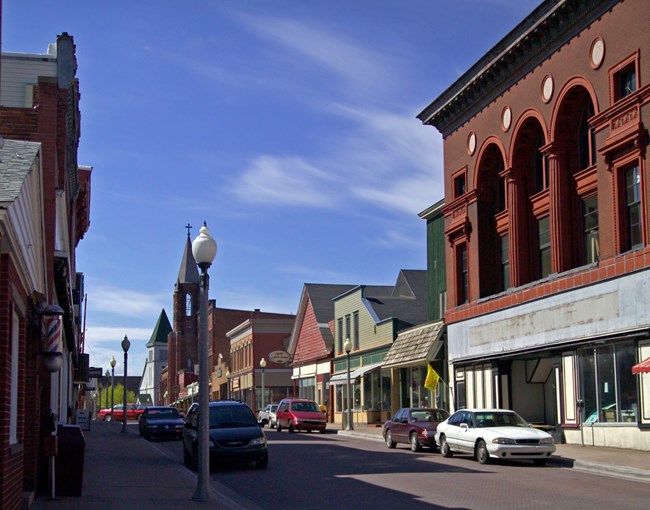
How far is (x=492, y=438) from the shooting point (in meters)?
23.0

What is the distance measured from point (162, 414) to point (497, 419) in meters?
18.4

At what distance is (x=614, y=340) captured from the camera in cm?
2700

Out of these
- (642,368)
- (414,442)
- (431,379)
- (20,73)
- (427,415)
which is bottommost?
(414,442)

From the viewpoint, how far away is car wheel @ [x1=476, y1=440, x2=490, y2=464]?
23.3 metres

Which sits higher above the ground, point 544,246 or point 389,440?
point 544,246

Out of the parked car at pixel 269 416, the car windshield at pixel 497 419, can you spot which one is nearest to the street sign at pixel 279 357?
the parked car at pixel 269 416

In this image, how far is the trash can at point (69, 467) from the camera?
52.0 ft

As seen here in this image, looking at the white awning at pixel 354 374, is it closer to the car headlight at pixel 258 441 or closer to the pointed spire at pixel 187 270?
the car headlight at pixel 258 441

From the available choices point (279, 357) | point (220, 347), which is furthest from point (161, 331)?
point (279, 357)

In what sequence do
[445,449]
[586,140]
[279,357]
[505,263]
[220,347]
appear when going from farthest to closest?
1. [220,347]
2. [279,357]
3. [505,263]
4. [586,140]
5. [445,449]

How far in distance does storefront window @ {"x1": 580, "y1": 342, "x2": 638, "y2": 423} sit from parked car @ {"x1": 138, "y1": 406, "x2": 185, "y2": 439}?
16.5 metres

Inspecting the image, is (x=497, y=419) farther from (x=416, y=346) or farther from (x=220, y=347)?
(x=220, y=347)

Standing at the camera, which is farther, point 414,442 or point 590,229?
point 590,229

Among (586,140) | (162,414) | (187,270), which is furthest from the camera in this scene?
(187,270)
